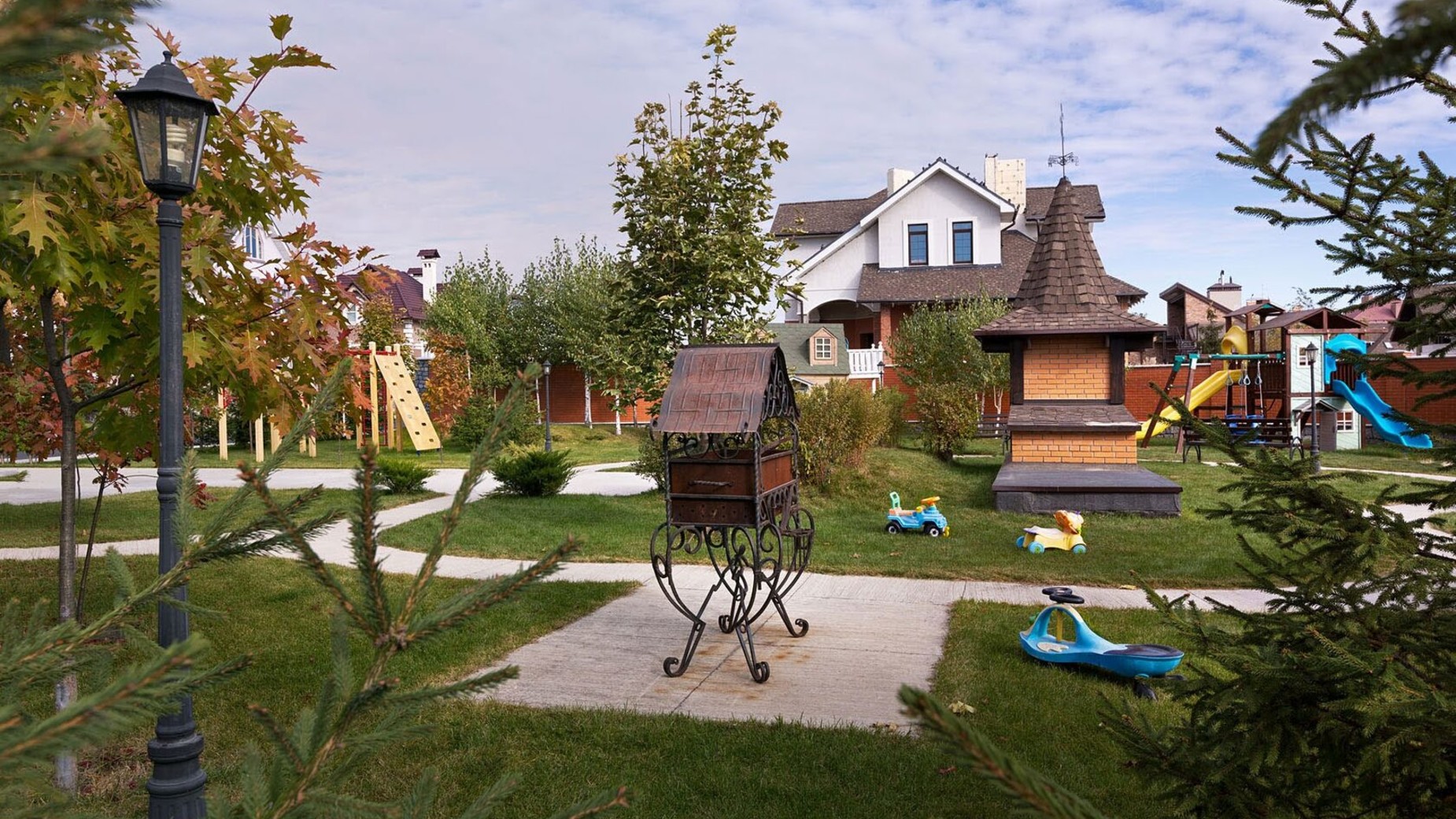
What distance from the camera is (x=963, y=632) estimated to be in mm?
6875

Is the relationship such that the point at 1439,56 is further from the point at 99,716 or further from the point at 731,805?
the point at 731,805

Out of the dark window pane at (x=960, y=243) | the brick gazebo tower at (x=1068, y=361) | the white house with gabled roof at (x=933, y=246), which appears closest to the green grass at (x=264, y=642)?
the brick gazebo tower at (x=1068, y=361)

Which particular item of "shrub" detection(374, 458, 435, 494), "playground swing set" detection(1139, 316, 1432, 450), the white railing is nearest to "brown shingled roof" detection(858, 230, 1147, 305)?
the white railing

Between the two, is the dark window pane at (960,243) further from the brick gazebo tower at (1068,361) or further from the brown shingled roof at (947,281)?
the brick gazebo tower at (1068,361)

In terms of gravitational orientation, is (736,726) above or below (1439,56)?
below

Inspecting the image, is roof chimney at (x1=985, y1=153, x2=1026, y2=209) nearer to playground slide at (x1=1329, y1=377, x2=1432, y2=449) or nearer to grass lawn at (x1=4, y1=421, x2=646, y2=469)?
playground slide at (x1=1329, y1=377, x2=1432, y2=449)

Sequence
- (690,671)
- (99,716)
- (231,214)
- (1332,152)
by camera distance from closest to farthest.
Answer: (99,716)
(1332,152)
(231,214)
(690,671)

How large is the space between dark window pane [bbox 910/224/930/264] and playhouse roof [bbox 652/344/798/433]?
85.8 feet

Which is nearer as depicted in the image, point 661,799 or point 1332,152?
point 1332,152

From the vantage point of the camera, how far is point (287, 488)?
51.6 ft

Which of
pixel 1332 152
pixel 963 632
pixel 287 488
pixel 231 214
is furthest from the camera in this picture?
pixel 287 488

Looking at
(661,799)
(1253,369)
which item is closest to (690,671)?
(661,799)

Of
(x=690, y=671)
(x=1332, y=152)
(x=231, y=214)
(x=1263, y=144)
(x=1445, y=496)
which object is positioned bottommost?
(x=690, y=671)

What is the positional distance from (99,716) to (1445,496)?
308cm
